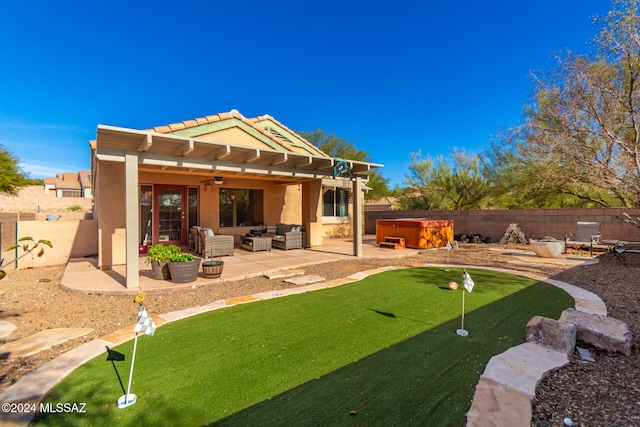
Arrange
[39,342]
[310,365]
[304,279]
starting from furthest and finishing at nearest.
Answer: [304,279], [39,342], [310,365]

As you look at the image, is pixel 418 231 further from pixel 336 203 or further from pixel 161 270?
pixel 161 270

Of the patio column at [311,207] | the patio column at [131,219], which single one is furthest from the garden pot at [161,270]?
the patio column at [311,207]

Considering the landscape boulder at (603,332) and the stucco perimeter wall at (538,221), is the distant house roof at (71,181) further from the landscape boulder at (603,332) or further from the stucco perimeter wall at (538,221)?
the landscape boulder at (603,332)

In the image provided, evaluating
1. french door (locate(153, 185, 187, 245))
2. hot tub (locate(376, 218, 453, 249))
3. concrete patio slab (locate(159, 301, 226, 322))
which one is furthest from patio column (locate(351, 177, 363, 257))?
french door (locate(153, 185, 187, 245))

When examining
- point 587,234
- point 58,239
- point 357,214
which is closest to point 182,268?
point 357,214

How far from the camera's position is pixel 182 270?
6379 mm

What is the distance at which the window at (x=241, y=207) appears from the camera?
470 inches

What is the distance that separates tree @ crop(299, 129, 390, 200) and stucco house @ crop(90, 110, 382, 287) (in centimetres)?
1393

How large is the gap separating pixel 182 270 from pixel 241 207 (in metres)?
6.20

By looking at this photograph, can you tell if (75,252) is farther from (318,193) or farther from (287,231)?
(318,193)

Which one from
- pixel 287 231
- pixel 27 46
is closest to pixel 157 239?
pixel 287 231

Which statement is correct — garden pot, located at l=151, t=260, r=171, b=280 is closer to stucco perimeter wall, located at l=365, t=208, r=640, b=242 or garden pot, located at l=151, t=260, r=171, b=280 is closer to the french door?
the french door

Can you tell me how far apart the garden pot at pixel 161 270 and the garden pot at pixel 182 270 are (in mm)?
284

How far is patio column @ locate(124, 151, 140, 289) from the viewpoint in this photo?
19.5ft
